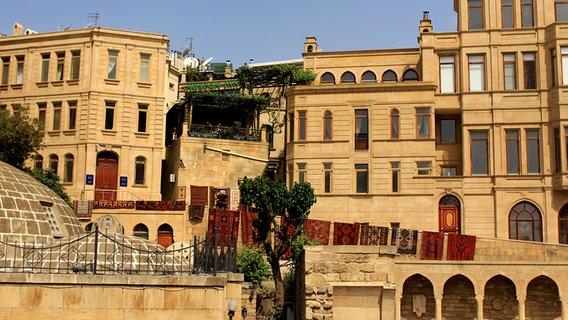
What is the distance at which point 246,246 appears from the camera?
37781 mm

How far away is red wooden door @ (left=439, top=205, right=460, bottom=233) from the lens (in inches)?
1654

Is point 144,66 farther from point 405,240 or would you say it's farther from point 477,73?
point 477,73

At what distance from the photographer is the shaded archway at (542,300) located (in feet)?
113

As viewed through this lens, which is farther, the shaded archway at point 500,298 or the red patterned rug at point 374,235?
the red patterned rug at point 374,235

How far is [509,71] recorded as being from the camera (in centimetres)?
4322

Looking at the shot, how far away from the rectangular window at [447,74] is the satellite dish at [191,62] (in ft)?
83.0

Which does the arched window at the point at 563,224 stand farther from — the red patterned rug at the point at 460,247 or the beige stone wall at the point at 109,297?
the beige stone wall at the point at 109,297

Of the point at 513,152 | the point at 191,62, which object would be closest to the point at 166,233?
the point at 513,152

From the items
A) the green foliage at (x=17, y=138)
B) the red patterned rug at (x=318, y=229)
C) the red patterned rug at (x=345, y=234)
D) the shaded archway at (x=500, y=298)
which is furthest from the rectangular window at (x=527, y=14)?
the green foliage at (x=17, y=138)

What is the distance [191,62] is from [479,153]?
29669 mm

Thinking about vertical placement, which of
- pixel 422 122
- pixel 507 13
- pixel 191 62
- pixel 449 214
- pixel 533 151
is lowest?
pixel 449 214

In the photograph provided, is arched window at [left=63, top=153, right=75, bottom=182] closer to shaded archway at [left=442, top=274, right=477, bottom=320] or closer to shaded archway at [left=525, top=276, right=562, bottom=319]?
shaded archway at [left=442, top=274, right=477, bottom=320]

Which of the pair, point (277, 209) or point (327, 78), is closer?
point (277, 209)

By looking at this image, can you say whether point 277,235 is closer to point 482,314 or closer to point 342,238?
point 342,238
